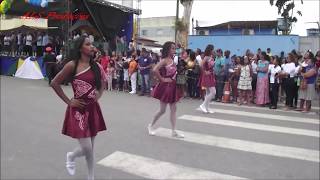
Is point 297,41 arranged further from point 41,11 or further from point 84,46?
point 84,46

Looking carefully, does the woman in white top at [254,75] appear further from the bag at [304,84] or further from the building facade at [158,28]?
the building facade at [158,28]

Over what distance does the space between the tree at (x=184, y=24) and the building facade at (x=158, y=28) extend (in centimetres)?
3540

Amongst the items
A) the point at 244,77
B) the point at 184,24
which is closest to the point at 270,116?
the point at 244,77

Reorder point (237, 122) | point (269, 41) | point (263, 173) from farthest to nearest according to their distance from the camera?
point (269, 41) < point (237, 122) < point (263, 173)

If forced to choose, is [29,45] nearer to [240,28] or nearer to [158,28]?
[240,28]

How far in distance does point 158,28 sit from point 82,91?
61862 mm

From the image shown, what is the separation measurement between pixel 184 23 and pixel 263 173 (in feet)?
71.2

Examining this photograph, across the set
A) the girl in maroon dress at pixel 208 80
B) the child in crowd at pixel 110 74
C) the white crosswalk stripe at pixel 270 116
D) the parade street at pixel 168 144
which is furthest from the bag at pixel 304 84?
the child in crowd at pixel 110 74

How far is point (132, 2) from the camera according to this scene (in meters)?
22.6

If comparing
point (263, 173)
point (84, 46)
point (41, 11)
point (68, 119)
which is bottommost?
point (263, 173)

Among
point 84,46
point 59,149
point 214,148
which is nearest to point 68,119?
point 84,46

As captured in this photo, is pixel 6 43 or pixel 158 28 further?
pixel 158 28

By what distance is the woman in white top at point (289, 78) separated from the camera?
1261 cm

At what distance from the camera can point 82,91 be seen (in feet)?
15.8
